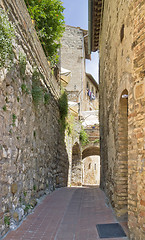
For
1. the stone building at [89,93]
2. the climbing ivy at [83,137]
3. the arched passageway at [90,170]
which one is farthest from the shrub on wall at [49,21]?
the stone building at [89,93]

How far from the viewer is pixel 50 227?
4.49 metres

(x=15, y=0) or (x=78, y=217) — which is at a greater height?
(x=15, y=0)

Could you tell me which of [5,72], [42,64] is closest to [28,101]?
[5,72]

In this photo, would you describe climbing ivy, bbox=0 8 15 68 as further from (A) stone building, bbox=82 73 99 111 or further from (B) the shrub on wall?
(A) stone building, bbox=82 73 99 111

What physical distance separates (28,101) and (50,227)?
2659 mm

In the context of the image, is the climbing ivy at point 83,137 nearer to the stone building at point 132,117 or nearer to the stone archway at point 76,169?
the stone archway at point 76,169

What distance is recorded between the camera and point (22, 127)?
5023 millimetres

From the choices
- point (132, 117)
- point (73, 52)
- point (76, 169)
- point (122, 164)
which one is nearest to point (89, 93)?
point (73, 52)

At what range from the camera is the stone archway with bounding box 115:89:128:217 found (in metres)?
4.91

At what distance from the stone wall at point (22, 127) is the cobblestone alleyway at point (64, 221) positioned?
238 mm

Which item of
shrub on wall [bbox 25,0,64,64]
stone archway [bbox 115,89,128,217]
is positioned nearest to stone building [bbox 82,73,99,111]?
shrub on wall [bbox 25,0,64,64]

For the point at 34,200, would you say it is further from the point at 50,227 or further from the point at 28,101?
the point at 28,101

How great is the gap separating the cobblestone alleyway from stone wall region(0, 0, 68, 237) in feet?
0.78

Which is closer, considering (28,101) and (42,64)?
(28,101)
